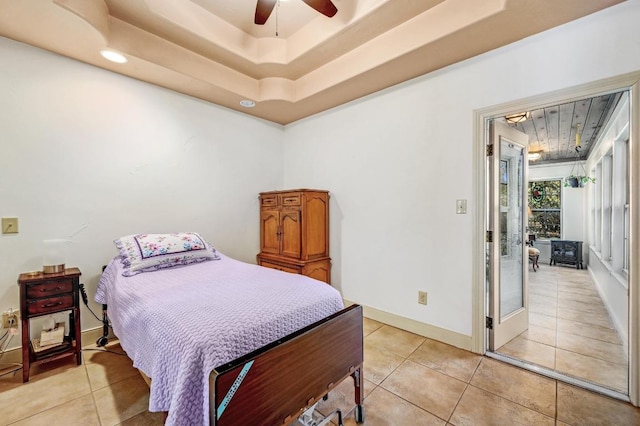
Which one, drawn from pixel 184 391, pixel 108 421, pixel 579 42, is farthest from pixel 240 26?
pixel 108 421

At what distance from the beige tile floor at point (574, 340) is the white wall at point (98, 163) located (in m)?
3.20

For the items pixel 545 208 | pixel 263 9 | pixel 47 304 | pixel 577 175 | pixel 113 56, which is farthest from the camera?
pixel 545 208

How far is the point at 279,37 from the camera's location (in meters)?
2.70

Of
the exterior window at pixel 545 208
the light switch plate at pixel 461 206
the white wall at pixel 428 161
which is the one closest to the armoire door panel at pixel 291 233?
the white wall at pixel 428 161

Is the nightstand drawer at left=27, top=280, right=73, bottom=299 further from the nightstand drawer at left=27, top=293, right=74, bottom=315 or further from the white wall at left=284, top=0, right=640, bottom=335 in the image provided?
the white wall at left=284, top=0, right=640, bottom=335

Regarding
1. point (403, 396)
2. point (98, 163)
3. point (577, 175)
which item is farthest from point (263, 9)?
point (577, 175)

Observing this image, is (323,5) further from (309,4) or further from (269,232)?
(269,232)

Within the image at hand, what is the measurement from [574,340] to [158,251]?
3.84 meters

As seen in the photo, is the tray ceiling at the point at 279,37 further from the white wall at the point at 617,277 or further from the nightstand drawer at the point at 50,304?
the nightstand drawer at the point at 50,304

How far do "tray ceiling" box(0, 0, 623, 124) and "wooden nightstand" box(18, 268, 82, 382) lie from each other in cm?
177

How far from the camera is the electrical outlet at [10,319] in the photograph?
6.73ft

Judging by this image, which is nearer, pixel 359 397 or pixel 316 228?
pixel 359 397

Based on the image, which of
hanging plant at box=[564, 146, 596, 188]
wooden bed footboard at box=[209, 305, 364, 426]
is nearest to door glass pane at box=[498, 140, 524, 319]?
wooden bed footboard at box=[209, 305, 364, 426]

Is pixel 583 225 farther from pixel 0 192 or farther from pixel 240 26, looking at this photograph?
pixel 0 192
